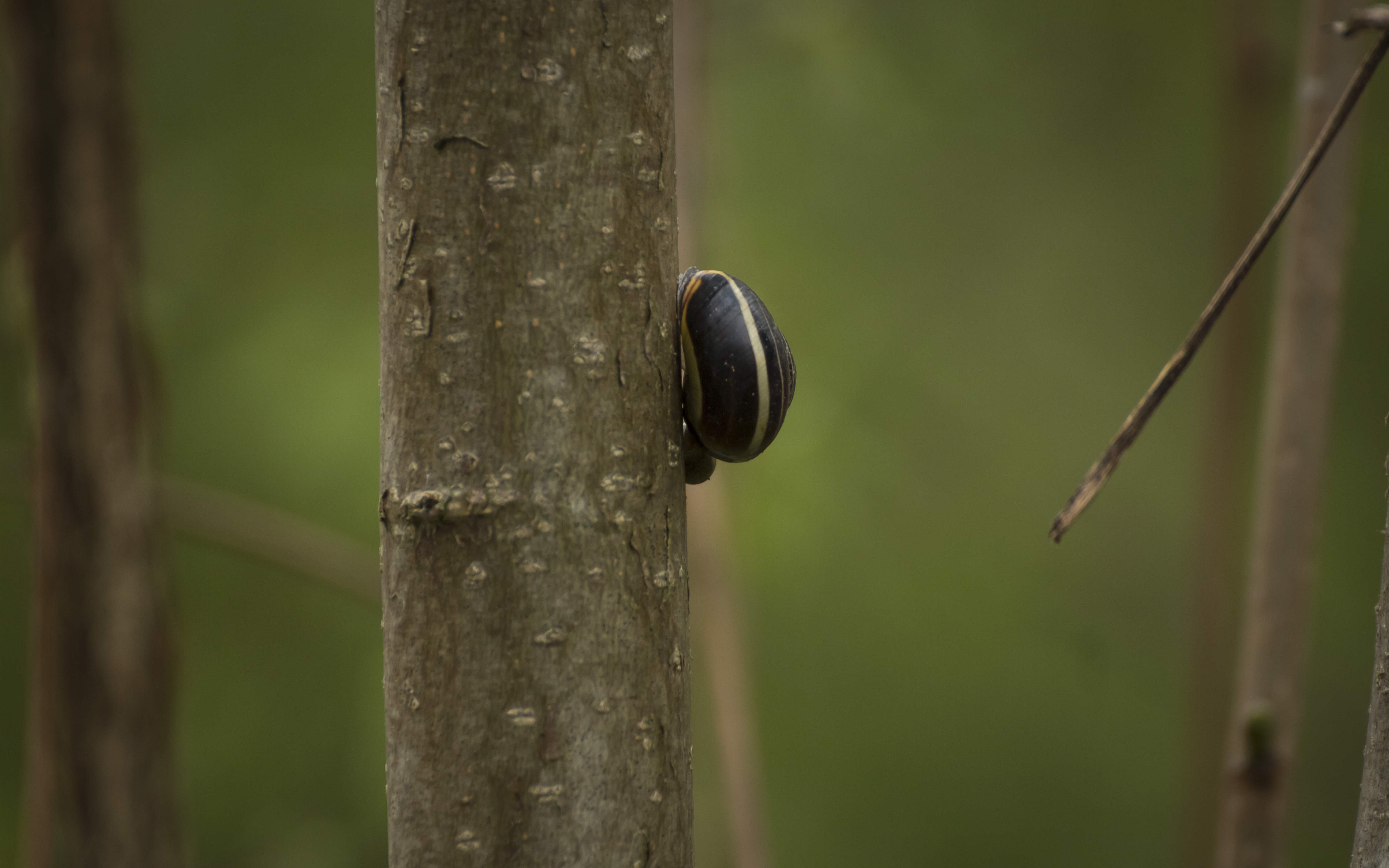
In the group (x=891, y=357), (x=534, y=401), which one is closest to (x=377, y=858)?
(x=891, y=357)

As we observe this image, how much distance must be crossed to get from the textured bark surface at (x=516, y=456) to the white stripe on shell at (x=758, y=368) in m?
0.11

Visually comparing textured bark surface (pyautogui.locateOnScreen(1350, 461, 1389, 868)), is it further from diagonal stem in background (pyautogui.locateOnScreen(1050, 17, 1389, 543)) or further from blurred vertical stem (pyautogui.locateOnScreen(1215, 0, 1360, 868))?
blurred vertical stem (pyautogui.locateOnScreen(1215, 0, 1360, 868))

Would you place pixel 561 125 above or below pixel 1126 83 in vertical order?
below

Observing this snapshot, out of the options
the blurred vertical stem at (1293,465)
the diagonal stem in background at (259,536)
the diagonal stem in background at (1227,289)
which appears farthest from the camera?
the diagonal stem in background at (259,536)

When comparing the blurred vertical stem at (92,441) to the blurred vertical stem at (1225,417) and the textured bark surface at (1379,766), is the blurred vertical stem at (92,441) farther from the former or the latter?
the blurred vertical stem at (1225,417)

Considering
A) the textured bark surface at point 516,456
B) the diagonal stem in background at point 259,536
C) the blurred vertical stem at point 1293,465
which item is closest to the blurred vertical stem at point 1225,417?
the blurred vertical stem at point 1293,465

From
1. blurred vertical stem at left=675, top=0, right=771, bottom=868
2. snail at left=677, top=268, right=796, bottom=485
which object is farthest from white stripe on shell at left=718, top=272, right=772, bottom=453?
blurred vertical stem at left=675, top=0, right=771, bottom=868

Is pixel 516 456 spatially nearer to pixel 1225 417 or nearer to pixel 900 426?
pixel 1225 417

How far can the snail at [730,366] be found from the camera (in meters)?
0.58

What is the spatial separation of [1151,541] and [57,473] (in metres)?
2.42

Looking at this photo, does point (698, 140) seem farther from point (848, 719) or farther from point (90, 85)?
point (848, 719)

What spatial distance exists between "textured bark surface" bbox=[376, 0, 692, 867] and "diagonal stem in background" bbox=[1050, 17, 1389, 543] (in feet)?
0.66

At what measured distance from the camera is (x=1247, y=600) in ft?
3.33

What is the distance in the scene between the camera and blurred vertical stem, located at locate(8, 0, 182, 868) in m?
1.16
